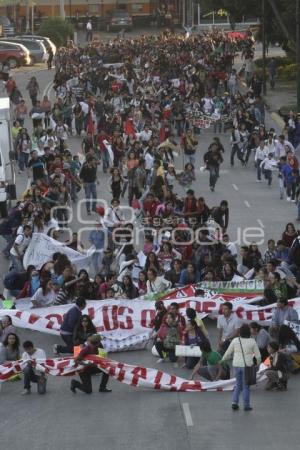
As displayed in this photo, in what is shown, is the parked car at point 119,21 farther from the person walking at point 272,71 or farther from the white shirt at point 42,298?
the white shirt at point 42,298

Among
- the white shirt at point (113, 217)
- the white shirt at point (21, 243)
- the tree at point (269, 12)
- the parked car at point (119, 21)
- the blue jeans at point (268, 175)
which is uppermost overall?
the tree at point (269, 12)

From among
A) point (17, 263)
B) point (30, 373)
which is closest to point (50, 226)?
point (17, 263)

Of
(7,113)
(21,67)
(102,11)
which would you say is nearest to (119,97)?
(7,113)

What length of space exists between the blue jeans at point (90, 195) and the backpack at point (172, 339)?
12.2 meters

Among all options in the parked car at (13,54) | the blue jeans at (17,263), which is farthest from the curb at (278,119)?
the parked car at (13,54)

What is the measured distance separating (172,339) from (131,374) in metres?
1.51

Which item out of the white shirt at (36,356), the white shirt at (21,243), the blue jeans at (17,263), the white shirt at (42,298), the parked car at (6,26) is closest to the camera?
the white shirt at (36,356)

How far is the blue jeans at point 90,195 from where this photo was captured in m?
33.3

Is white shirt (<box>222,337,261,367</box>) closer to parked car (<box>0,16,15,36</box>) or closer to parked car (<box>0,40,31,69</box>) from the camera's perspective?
parked car (<box>0,40,31,69</box>)

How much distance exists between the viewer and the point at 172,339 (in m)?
21.3

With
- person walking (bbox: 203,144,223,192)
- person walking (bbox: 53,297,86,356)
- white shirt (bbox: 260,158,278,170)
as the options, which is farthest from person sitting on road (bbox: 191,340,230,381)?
white shirt (bbox: 260,158,278,170)

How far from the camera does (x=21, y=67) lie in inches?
2813

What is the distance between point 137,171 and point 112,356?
11620mm

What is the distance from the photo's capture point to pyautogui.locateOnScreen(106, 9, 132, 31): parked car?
9856cm
